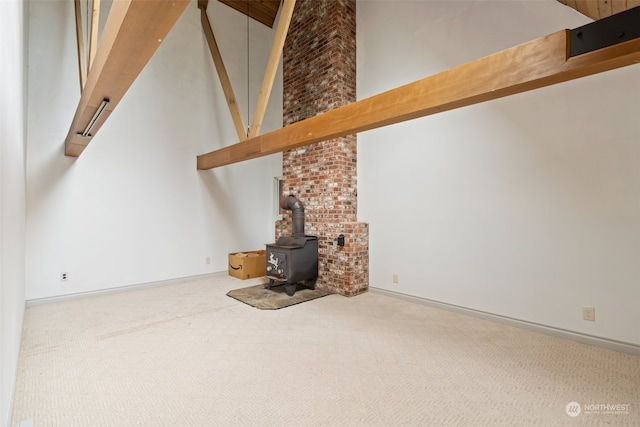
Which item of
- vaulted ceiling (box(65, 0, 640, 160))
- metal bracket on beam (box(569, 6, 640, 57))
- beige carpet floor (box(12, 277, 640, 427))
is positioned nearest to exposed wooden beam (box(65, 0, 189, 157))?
vaulted ceiling (box(65, 0, 640, 160))

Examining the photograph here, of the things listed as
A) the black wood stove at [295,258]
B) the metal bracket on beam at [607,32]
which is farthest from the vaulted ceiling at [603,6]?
the black wood stove at [295,258]

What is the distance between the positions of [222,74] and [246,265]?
3355 millimetres

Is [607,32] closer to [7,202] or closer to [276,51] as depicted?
[276,51]

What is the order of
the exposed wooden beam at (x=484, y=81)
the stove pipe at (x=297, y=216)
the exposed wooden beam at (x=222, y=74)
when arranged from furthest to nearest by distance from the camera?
1. the stove pipe at (x=297, y=216)
2. the exposed wooden beam at (x=222, y=74)
3. the exposed wooden beam at (x=484, y=81)

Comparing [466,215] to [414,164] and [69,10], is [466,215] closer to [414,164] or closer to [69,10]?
[414,164]

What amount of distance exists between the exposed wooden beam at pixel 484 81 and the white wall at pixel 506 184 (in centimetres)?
146

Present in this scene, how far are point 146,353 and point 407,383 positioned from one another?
2241 mm

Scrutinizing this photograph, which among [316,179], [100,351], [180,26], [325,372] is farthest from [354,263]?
[180,26]

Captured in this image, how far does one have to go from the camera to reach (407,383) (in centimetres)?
220

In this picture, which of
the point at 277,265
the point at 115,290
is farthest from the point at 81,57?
the point at 277,265

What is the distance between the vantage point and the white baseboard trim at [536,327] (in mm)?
2660

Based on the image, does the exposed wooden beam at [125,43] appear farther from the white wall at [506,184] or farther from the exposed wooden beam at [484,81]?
the white wall at [506,184]

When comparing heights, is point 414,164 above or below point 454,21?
below

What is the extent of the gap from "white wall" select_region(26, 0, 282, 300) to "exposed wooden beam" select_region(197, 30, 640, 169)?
3310 millimetres
